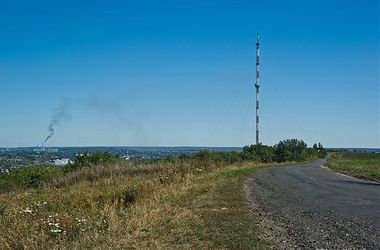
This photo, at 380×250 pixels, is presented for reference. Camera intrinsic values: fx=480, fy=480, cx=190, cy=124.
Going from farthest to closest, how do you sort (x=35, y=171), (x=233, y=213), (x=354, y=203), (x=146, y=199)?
(x=35, y=171), (x=354, y=203), (x=146, y=199), (x=233, y=213)

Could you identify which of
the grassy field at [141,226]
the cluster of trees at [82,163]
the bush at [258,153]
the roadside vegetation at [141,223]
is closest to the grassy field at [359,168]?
the bush at [258,153]

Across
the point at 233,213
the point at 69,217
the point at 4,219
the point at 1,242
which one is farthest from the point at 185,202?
the point at 1,242

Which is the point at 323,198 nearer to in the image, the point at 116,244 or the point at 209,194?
the point at 209,194

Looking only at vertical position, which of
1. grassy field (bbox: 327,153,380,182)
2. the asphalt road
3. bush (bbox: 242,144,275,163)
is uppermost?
bush (bbox: 242,144,275,163)

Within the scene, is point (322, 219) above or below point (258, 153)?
below

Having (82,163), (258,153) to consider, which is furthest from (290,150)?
(82,163)

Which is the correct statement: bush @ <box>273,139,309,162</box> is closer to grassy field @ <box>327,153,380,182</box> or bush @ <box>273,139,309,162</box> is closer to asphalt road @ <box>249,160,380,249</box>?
grassy field @ <box>327,153,380,182</box>

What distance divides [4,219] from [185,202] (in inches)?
264

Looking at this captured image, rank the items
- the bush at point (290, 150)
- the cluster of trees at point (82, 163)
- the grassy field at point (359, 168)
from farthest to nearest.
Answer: the bush at point (290, 150)
the cluster of trees at point (82, 163)
the grassy field at point (359, 168)

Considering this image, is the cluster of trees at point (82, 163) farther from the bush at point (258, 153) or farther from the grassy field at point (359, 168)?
the grassy field at point (359, 168)

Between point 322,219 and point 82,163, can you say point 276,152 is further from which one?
point 322,219

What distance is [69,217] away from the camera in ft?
37.7

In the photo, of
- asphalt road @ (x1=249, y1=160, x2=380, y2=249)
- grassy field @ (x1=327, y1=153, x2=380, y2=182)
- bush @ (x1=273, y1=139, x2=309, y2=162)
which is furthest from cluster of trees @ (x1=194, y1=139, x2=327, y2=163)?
asphalt road @ (x1=249, y1=160, x2=380, y2=249)

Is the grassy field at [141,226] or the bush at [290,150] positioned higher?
the bush at [290,150]
